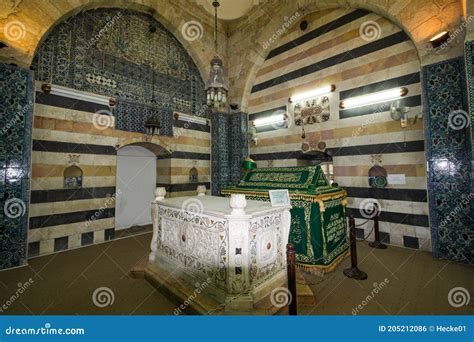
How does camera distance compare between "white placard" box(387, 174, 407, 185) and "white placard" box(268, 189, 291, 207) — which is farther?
"white placard" box(387, 174, 407, 185)

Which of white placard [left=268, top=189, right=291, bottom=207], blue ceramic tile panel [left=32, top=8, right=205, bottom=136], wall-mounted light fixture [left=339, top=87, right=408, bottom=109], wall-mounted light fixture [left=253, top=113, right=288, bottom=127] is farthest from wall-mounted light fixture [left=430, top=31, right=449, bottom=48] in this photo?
blue ceramic tile panel [left=32, top=8, right=205, bottom=136]

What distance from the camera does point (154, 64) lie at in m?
7.03

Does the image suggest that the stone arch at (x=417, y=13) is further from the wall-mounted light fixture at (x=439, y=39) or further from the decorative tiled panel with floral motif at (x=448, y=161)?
the decorative tiled panel with floral motif at (x=448, y=161)

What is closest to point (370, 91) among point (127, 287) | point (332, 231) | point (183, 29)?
point (332, 231)

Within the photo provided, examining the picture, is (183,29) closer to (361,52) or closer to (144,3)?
(144,3)

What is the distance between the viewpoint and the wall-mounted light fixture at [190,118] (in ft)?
24.3

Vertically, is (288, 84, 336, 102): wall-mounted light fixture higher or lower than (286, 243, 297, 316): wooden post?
higher

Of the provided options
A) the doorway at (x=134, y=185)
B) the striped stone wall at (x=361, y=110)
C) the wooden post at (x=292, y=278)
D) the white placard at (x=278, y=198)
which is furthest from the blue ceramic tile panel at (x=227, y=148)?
the wooden post at (x=292, y=278)

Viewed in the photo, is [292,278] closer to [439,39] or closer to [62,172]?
[439,39]

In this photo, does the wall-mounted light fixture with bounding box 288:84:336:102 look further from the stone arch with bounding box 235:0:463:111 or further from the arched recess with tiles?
the arched recess with tiles

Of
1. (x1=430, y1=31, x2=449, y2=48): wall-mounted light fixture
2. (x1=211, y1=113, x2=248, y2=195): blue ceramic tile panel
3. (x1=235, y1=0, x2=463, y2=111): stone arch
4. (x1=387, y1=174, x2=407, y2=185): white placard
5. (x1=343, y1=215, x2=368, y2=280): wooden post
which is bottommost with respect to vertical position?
(x1=343, y1=215, x2=368, y2=280): wooden post

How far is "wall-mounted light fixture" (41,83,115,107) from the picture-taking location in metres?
5.01

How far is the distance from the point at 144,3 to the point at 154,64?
1.65m

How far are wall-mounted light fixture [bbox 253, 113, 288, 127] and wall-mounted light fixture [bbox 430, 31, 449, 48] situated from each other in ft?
12.5
